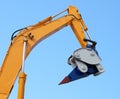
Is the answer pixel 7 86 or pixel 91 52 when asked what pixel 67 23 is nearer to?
pixel 91 52

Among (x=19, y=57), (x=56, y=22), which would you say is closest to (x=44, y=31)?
(x=56, y=22)

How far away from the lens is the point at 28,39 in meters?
7.83

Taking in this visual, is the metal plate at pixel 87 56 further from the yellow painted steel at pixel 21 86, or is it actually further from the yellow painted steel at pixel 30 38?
the yellow painted steel at pixel 21 86

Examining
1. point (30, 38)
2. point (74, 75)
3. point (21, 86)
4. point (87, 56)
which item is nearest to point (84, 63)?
point (87, 56)

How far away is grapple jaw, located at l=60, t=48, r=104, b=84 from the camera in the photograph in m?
7.29

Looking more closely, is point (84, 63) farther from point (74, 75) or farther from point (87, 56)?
point (74, 75)

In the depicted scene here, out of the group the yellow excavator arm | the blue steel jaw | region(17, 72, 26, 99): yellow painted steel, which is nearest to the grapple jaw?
the blue steel jaw

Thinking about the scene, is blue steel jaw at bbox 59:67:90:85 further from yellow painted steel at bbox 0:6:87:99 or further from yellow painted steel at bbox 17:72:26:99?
yellow painted steel at bbox 0:6:87:99

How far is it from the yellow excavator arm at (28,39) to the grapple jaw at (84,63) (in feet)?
2.18

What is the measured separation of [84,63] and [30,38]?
1.42 metres

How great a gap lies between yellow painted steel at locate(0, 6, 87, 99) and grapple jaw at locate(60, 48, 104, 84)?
0.68m

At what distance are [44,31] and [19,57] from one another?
3.92ft

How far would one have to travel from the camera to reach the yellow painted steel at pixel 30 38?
7.06m

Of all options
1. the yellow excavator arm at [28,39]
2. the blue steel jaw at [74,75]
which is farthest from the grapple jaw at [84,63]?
the yellow excavator arm at [28,39]
